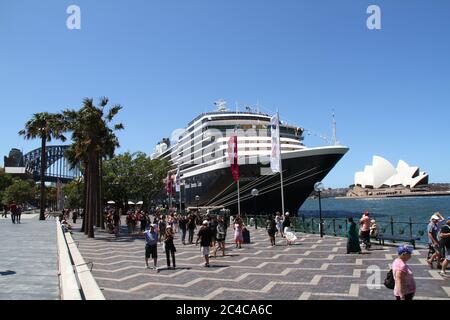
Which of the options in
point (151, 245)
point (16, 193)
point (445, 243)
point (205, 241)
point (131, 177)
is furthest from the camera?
point (16, 193)

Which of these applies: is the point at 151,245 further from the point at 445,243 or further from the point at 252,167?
the point at 252,167

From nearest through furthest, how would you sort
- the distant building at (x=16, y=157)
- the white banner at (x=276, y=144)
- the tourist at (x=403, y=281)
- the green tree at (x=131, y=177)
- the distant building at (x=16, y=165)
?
the tourist at (x=403, y=281) < the white banner at (x=276, y=144) < the green tree at (x=131, y=177) < the distant building at (x=16, y=165) < the distant building at (x=16, y=157)

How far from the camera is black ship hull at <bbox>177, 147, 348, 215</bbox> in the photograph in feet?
142

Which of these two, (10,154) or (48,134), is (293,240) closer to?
(48,134)

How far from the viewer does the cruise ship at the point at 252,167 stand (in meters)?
43.5

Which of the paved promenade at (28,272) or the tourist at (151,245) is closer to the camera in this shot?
the paved promenade at (28,272)

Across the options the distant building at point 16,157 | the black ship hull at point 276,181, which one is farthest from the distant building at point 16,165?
the black ship hull at point 276,181

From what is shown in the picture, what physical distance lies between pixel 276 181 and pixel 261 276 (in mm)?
32415

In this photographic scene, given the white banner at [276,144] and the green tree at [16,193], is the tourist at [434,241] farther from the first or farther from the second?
the green tree at [16,193]

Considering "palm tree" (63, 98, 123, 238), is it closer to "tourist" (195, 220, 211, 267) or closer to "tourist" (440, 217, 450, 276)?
"tourist" (195, 220, 211, 267)

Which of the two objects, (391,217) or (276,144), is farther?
(276,144)

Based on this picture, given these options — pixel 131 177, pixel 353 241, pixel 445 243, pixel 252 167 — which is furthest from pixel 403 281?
pixel 131 177

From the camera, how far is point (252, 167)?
44.9 metres

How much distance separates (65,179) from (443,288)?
19111cm
